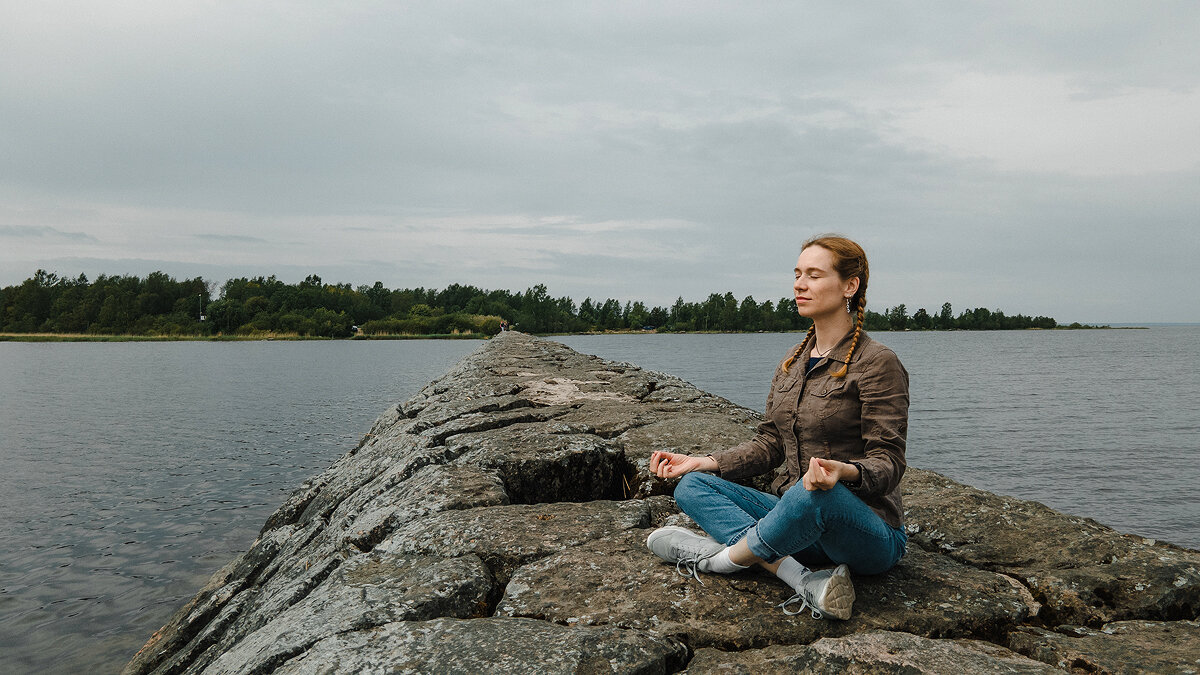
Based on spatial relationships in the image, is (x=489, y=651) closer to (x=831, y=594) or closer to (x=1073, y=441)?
(x=831, y=594)

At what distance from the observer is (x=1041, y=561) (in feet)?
9.86

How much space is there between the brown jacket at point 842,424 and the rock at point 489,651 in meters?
0.99

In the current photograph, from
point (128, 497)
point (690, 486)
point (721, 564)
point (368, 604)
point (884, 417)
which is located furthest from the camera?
point (128, 497)

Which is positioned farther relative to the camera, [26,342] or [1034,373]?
[26,342]

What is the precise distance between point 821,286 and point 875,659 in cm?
147

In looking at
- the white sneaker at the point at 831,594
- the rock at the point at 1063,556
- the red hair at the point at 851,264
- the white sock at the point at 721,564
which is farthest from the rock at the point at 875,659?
the red hair at the point at 851,264

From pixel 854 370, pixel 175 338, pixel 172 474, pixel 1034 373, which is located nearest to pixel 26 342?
pixel 175 338

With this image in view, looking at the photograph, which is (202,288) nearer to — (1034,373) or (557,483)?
(1034,373)

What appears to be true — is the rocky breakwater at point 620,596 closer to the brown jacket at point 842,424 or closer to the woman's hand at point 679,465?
the woman's hand at point 679,465

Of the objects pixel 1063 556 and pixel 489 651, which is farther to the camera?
pixel 1063 556

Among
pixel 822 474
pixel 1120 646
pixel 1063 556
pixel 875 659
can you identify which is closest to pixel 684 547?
pixel 822 474

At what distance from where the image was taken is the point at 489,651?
220 cm

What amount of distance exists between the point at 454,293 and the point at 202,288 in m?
46.5

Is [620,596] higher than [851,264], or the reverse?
[851,264]
